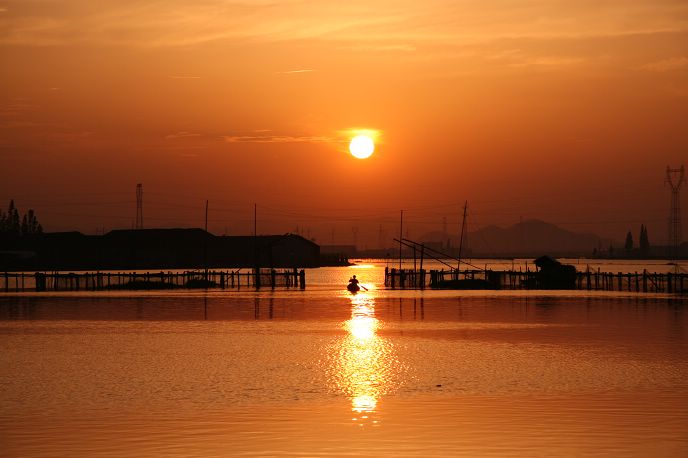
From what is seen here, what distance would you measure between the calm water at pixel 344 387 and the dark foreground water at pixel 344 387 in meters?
0.06

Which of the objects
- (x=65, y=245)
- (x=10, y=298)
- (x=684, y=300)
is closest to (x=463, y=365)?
(x=684, y=300)

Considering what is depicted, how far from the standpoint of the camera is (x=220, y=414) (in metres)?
19.4

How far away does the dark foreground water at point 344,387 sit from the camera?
1645cm

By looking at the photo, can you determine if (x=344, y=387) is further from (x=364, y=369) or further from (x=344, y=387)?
(x=364, y=369)

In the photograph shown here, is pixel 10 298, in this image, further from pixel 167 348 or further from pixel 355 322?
pixel 167 348

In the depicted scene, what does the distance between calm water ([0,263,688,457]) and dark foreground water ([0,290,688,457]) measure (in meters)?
0.06

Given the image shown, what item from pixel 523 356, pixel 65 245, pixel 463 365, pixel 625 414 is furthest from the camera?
pixel 65 245

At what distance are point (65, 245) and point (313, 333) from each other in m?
131

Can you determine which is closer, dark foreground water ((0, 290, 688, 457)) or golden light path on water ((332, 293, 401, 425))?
dark foreground water ((0, 290, 688, 457))

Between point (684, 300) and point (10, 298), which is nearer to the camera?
point (684, 300)

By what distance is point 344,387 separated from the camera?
23625mm

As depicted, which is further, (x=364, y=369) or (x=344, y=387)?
(x=364, y=369)

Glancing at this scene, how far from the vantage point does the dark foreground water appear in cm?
1645

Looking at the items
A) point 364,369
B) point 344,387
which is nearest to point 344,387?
point 344,387
